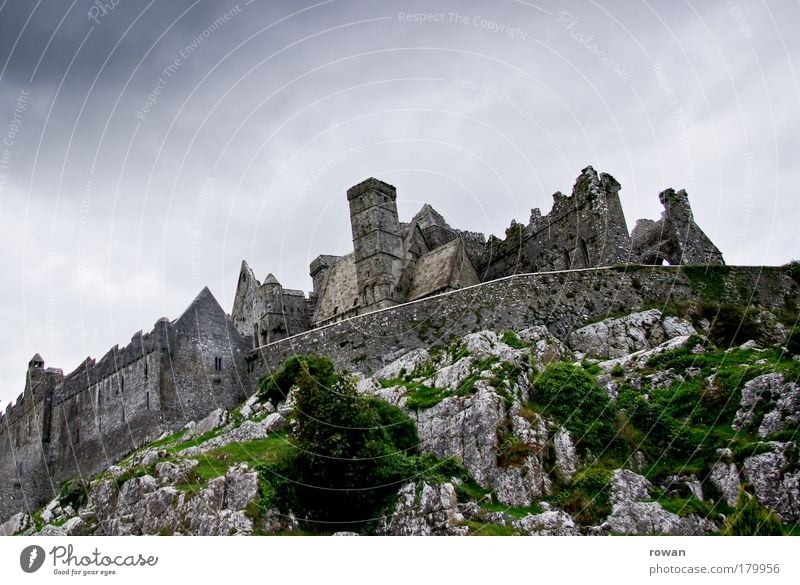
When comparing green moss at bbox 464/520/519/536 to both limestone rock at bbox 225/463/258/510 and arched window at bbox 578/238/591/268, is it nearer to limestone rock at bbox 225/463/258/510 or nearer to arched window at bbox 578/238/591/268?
limestone rock at bbox 225/463/258/510

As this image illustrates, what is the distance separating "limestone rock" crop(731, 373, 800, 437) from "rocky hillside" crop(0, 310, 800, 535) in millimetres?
56

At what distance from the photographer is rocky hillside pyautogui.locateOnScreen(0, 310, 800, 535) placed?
29344mm

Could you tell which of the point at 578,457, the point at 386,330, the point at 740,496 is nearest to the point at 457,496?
the point at 578,457

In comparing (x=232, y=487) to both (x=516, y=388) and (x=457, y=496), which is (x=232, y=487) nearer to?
(x=457, y=496)

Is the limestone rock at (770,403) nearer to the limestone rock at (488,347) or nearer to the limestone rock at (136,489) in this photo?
the limestone rock at (488,347)

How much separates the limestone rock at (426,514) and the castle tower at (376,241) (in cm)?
2173

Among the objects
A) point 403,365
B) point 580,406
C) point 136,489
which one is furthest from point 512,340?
point 136,489

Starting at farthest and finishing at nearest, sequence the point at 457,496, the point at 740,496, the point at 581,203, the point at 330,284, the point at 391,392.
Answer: the point at 330,284
the point at 581,203
the point at 391,392
the point at 457,496
the point at 740,496

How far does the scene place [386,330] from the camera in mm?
46219

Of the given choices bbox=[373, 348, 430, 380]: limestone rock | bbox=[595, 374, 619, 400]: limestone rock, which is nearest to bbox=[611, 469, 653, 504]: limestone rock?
bbox=[595, 374, 619, 400]: limestone rock

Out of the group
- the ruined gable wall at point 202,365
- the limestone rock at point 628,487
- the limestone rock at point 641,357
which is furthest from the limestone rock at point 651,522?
the ruined gable wall at point 202,365

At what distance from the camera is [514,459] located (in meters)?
32.7

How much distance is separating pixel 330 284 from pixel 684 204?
950 inches

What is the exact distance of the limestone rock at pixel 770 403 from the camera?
98.2 feet
